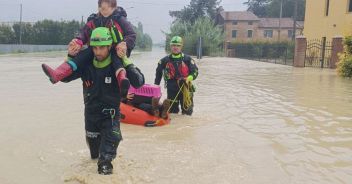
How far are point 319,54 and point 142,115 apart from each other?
84.1 ft

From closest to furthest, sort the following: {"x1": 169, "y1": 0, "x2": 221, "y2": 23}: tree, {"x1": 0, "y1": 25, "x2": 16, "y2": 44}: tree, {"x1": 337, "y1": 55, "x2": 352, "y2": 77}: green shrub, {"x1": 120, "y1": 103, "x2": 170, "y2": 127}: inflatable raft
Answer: {"x1": 120, "y1": 103, "x2": 170, "y2": 127}: inflatable raft
{"x1": 337, "y1": 55, "x2": 352, "y2": 77}: green shrub
{"x1": 0, "y1": 25, "x2": 16, "y2": 44}: tree
{"x1": 169, "y1": 0, "x2": 221, "y2": 23}: tree

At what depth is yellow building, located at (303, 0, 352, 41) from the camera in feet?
98.4

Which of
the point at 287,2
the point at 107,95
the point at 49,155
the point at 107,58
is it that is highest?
the point at 287,2

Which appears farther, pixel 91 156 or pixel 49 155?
pixel 49 155

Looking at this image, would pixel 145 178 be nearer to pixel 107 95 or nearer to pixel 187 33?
pixel 107 95

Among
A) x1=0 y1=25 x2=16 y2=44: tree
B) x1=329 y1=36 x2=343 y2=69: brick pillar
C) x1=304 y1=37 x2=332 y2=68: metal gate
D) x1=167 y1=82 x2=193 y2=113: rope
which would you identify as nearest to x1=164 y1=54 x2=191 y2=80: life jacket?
x1=167 y1=82 x2=193 y2=113: rope

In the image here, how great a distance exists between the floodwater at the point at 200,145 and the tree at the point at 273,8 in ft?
287

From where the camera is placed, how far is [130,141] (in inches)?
265

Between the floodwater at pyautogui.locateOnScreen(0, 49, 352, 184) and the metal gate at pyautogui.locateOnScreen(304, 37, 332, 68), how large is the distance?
18.0 meters

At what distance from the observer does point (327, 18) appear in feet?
106

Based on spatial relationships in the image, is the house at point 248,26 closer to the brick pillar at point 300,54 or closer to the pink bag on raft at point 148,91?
the brick pillar at point 300,54

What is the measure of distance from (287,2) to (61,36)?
50408 mm

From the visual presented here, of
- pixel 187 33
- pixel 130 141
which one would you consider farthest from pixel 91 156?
pixel 187 33

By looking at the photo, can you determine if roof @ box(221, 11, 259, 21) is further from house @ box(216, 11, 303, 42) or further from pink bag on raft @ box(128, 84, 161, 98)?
pink bag on raft @ box(128, 84, 161, 98)
